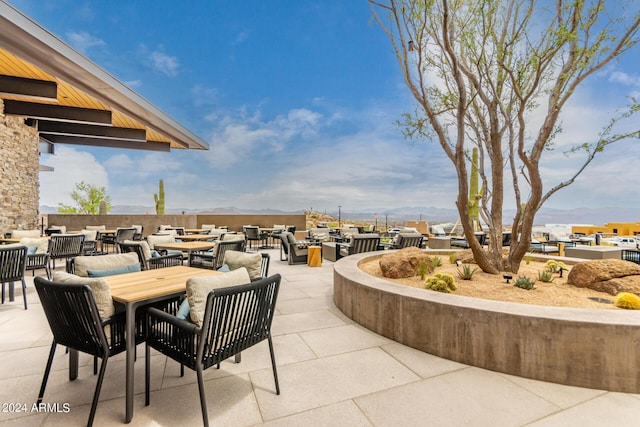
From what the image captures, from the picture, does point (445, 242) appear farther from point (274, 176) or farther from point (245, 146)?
point (245, 146)

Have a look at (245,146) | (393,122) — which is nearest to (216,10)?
(245,146)

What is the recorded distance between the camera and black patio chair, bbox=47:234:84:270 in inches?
212

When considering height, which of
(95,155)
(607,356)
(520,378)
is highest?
(95,155)

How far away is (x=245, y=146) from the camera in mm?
26625

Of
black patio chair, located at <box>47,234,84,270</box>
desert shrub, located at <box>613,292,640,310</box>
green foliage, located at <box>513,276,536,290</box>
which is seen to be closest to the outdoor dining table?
green foliage, located at <box>513,276,536,290</box>

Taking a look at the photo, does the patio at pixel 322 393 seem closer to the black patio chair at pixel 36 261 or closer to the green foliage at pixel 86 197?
the black patio chair at pixel 36 261

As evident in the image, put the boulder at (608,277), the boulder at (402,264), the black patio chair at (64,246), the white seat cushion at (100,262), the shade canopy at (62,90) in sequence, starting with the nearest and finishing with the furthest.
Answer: the white seat cushion at (100,262), the boulder at (608,277), the boulder at (402,264), the shade canopy at (62,90), the black patio chair at (64,246)

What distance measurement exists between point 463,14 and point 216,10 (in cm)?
1634

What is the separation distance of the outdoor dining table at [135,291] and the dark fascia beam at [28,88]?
6.42 m

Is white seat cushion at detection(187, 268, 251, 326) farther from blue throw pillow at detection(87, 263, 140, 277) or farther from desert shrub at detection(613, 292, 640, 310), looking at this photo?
desert shrub at detection(613, 292, 640, 310)

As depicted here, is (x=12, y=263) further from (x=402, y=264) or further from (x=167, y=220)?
(x=167, y=220)

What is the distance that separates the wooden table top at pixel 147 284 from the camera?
1.96 metres

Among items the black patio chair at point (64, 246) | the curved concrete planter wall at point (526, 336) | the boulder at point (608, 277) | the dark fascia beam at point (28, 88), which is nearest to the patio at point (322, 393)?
the curved concrete planter wall at point (526, 336)

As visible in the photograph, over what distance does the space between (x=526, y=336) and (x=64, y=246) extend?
24.0 ft
